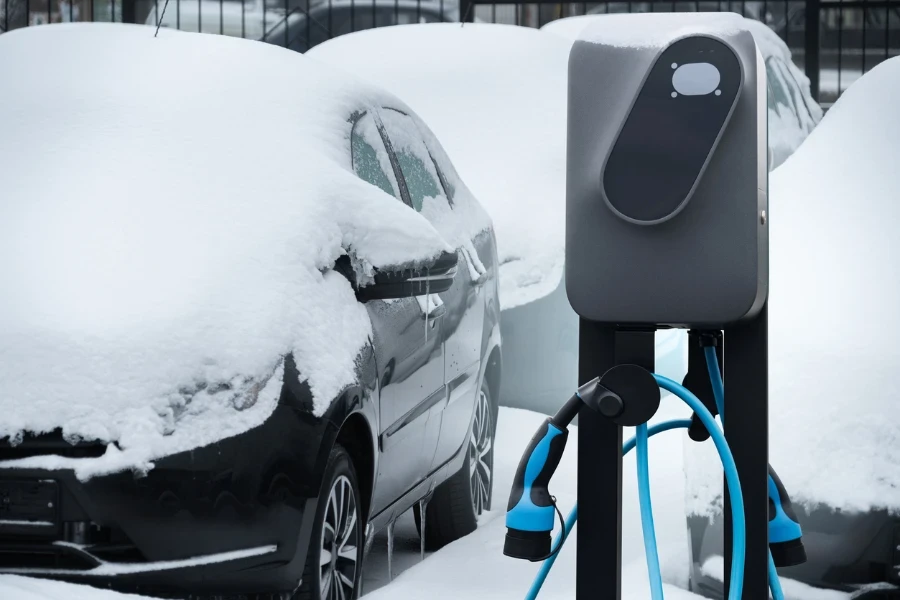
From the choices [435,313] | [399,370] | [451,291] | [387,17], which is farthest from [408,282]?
[387,17]

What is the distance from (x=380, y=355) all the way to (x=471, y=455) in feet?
4.92

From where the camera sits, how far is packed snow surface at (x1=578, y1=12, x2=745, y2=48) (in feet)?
6.81

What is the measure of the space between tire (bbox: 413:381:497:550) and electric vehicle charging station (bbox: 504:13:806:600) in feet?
7.75

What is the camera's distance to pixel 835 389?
319 centimetres

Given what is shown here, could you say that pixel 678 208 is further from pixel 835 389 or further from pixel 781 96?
pixel 781 96

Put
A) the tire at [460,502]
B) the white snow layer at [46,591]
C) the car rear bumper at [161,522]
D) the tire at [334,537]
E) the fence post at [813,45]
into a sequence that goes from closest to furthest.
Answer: the white snow layer at [46,591] < the car rear bumper at [161,522] < the tire at [334,537] < the tire at [460,502] < the fence post at [813,45]

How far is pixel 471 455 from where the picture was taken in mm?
4773

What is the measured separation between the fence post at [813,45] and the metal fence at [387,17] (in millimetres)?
11

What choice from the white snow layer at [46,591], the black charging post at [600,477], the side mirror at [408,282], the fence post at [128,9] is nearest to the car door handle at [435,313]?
the side mirror at [408,282]

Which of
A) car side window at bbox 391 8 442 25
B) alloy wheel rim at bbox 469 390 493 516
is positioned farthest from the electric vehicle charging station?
car side window at bbox 391 8 442 25

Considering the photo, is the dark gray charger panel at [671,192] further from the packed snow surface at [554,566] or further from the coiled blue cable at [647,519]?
the packed snow surface at [554,566]

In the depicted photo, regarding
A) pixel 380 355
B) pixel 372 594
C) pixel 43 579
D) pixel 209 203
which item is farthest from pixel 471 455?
pixel 43 579

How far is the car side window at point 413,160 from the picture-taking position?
423cm

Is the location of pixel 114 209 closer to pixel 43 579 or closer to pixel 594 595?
pixel 43 579
